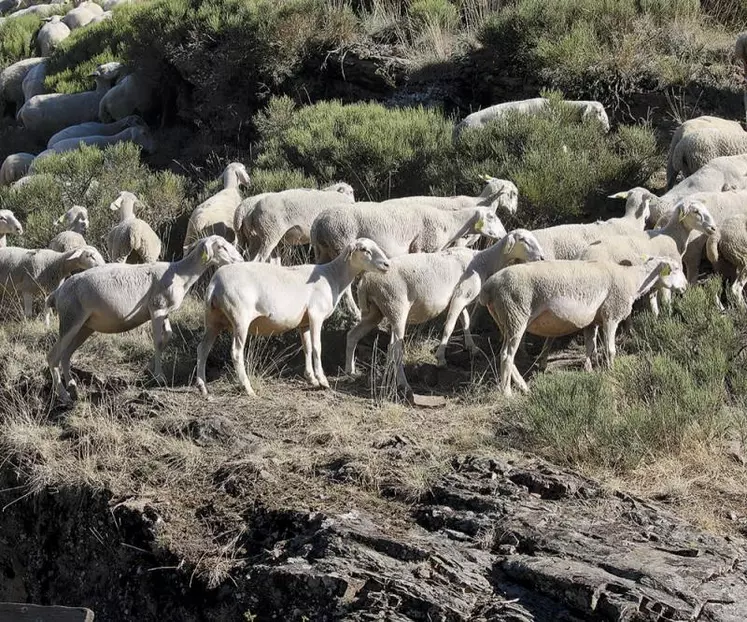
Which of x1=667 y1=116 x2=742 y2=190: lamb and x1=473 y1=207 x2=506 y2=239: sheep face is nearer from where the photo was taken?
x1=473 y1=207 x2=506 y2=239: sheep face

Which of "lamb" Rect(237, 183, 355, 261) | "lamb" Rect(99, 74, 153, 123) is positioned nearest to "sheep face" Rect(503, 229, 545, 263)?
"lamb" Rect(237, 183, 355, 261)

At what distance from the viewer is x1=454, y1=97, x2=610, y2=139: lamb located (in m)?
16.5

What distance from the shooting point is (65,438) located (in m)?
9.91

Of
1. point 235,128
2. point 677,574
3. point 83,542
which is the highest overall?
point 677,574

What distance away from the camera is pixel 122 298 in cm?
1097

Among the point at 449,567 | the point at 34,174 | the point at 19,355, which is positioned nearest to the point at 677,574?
the point at 449,567

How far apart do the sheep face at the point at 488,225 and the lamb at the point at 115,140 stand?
9989 mm

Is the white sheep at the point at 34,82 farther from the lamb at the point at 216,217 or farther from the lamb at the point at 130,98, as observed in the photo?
the lamb at the point at 216,217

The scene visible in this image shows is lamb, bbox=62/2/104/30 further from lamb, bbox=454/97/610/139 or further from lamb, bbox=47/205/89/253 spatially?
lamb, bbox=454/97/610/139

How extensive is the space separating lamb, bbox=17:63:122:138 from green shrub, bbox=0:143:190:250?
6081mm

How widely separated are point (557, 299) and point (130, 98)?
14.6 metres

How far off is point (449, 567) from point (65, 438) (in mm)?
3854

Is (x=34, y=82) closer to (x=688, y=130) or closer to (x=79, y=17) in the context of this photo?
(x=79, y=17)

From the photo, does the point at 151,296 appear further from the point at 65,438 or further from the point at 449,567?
the point at 449,567
